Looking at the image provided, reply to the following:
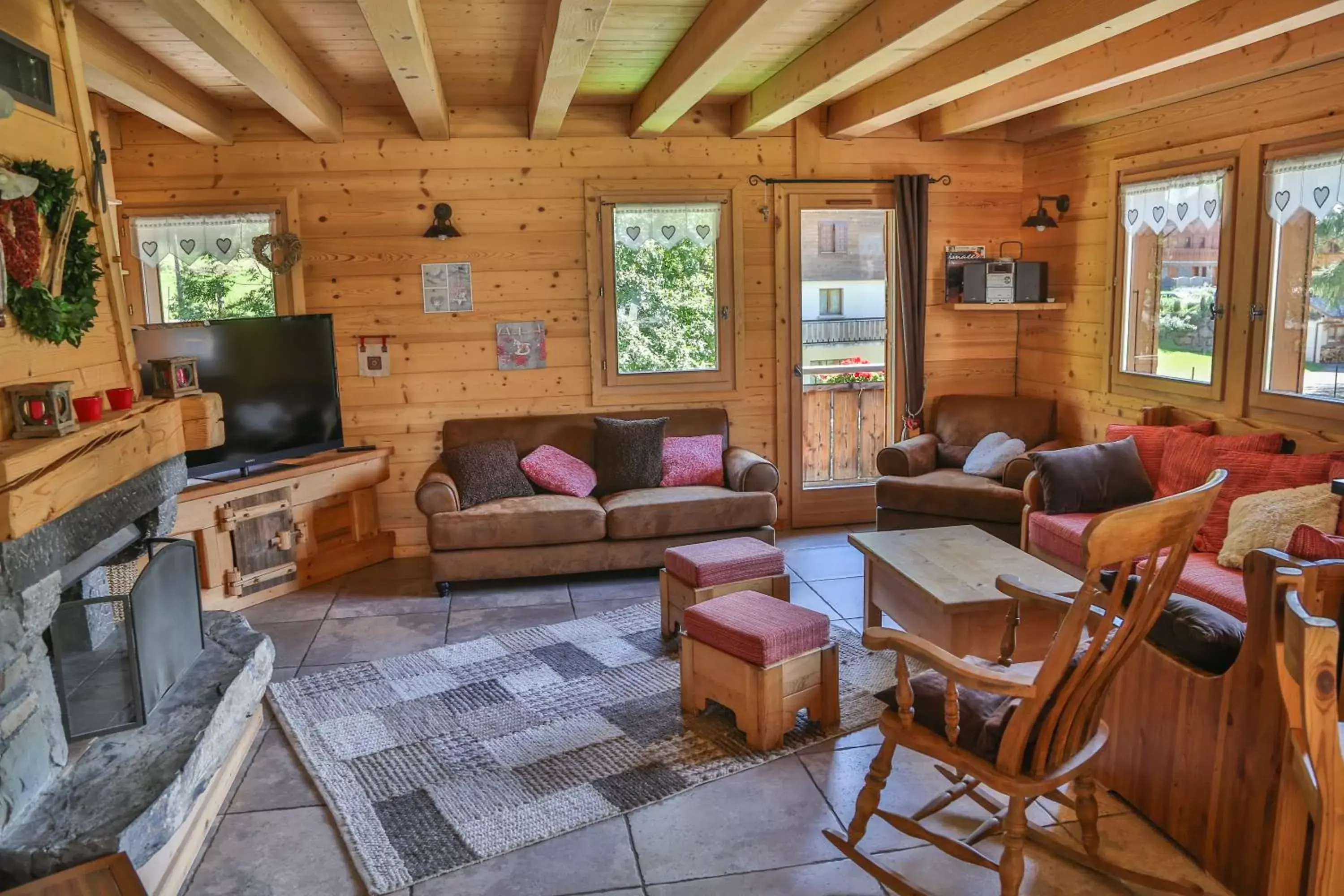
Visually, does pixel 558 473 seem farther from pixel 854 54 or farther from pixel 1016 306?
pixel 1016 306

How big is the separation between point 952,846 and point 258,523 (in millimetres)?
3757

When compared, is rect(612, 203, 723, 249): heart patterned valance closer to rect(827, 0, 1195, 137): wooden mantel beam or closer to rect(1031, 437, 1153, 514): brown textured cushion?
rect(827, 0, 1195, 137): wooden mantel beam

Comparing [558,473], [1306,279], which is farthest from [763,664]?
[1306,279]

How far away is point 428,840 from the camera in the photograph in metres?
2.80

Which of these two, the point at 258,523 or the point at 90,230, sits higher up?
the point at 90,230

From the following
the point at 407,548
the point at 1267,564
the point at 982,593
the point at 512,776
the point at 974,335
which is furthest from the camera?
the point at 974,335

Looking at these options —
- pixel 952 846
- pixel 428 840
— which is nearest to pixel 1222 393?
pixel 952 846

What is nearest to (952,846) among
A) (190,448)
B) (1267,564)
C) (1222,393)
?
(1267,564)

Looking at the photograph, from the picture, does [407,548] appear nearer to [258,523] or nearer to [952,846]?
[258,523]

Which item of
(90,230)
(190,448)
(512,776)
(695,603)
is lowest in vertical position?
(512,776)

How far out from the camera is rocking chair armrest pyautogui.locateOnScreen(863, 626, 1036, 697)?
2168 millimetres

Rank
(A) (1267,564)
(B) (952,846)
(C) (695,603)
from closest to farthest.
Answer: (A) (1267,564) → (B) (952,846) → (C) (695,603)

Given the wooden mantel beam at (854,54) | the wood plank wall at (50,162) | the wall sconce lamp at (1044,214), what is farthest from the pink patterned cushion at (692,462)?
the wood plank wall at (50,162)

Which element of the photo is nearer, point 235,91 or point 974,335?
point 235,91
